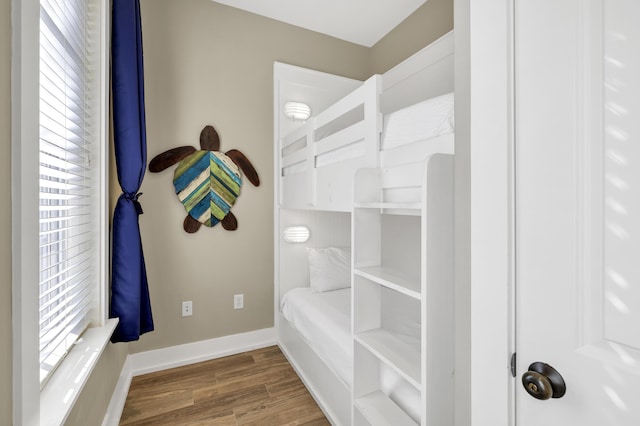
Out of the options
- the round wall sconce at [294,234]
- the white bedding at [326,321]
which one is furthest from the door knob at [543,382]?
the round wall sconce at [294,234]

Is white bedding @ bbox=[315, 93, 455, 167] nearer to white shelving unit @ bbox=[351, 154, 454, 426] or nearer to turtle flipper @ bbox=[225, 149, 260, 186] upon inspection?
white shelving unit @ bbox=[351, 154, 454, 426]

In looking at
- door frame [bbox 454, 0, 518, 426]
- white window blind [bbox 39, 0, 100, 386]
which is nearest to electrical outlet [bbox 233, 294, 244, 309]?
white window blind [bbox 39, 0, 100, 386]

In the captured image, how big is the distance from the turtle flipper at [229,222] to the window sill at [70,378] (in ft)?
3.65

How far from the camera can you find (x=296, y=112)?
104 inches

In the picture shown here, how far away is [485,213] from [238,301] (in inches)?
88.2

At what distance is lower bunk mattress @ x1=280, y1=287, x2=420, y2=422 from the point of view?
133 cm

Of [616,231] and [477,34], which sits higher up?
[477,34]

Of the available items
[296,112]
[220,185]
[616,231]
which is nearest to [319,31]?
[296,112]

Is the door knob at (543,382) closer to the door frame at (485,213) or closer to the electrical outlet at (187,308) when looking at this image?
the door frame at (485,213)

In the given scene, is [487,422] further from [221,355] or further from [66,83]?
[221,355]

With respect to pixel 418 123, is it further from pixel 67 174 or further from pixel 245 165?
pixel 245 165

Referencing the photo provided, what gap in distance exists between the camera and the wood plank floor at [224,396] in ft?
5.67

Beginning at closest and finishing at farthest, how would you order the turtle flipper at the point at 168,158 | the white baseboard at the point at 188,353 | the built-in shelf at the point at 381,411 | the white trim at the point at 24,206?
the white trim at the point at 24,206
the built-in shelf at the point at 381,411
the white baseboard at the point at 188,353
the turtle flipper at the point at 168,158

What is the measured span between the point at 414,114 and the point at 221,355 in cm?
233
